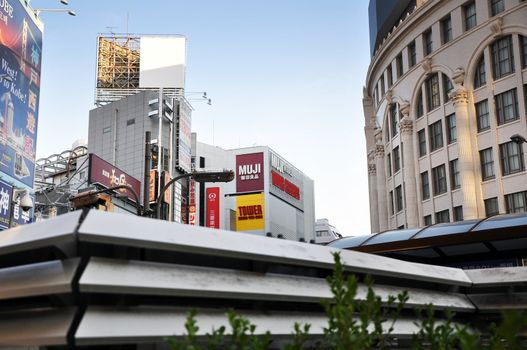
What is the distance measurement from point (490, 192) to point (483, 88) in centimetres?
752

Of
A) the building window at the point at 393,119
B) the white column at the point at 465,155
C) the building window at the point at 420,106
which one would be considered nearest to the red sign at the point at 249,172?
the building window at the point at 393,119

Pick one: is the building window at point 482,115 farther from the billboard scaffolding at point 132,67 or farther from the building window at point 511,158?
the billboard scaffolding at point 132,67

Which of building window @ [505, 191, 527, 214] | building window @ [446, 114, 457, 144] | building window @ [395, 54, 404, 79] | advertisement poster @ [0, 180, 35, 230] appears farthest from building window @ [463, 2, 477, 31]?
advertisement poster @ [0, 180, 35, 230]

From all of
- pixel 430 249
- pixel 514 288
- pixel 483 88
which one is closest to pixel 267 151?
pixel 483 88

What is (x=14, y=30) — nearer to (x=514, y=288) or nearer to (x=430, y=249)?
(x=430, y=249)

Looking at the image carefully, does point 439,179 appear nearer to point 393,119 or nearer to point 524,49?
point 393,119

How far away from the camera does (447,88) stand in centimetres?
5156

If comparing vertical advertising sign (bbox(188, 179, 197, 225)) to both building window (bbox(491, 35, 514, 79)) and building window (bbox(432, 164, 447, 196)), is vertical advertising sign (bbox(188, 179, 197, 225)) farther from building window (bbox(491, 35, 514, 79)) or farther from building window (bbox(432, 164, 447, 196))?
building window (bbox(491, 35, 514, 79))

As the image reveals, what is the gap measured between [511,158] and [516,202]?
3020 millimetres

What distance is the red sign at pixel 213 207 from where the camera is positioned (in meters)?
108

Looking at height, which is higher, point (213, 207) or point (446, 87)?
point (213, 207)

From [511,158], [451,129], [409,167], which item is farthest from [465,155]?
[409,167]

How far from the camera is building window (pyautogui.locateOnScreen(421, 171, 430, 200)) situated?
52844 mm

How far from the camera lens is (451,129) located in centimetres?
5078
